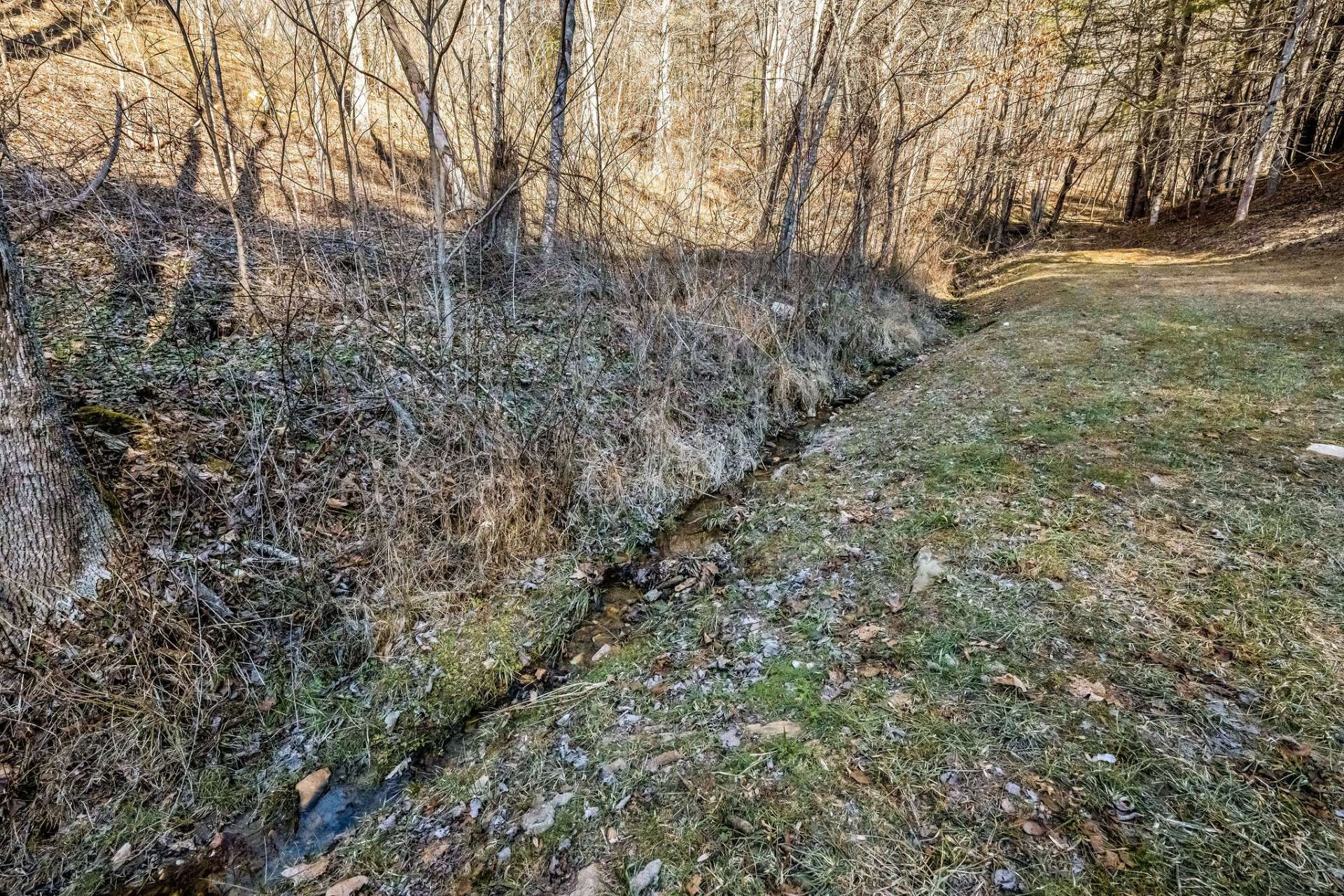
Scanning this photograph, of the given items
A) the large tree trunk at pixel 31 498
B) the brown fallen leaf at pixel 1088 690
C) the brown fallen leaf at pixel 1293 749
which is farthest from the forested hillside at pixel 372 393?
the brown fallen leaf at pixel 1088 690

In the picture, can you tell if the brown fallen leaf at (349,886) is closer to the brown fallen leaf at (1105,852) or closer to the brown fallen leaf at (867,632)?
the brown fallen leaf at (867,632)

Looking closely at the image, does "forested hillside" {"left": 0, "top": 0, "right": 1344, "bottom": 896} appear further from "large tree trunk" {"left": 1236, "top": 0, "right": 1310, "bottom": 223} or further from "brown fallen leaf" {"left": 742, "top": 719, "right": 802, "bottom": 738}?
"large tree trunk" {"left": 1236, "top": 0, "right": 1310, "bottom": 223}

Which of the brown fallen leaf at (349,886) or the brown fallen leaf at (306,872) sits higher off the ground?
the brown fallen leaf at (349,886)

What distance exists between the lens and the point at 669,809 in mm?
2178

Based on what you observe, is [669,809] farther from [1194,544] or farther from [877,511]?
[1194,544]

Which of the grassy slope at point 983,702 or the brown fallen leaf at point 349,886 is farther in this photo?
the brown fallen leaf at point 349,886

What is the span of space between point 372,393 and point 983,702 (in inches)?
174

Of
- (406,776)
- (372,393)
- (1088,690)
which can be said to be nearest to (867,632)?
(1088,690)

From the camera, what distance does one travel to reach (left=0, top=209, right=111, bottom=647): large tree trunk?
2365 millimetres

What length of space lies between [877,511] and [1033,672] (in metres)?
1.68

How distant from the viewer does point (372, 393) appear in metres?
4.40

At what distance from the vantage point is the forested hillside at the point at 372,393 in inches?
95.7

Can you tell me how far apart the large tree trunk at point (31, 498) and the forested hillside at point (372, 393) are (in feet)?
0.04

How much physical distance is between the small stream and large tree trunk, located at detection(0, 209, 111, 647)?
1215 millimetres
